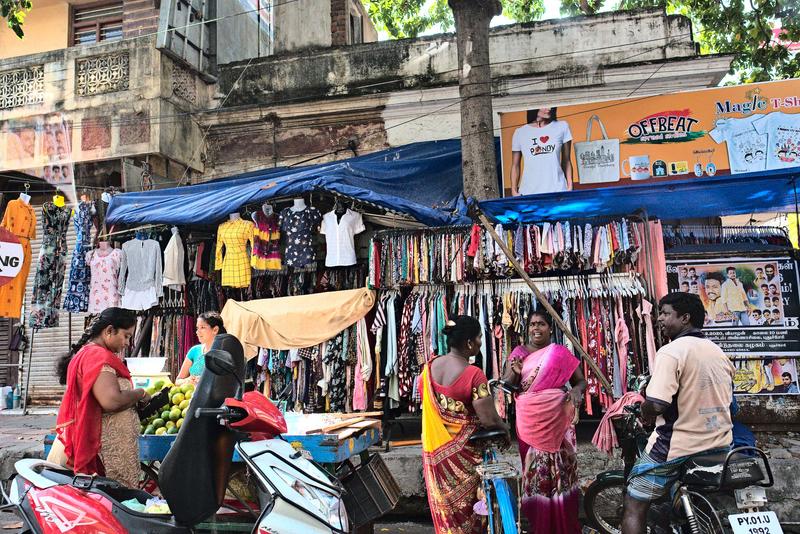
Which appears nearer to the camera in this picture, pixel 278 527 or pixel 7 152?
pixel 278 527

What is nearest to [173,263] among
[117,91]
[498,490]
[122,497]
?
[117,91]

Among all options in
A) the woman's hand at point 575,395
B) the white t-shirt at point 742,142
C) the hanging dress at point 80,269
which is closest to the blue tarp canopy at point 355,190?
the hanging dress at point 80,269

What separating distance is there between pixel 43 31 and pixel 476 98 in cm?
901

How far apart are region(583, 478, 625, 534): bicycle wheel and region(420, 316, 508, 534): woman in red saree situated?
3.40ft

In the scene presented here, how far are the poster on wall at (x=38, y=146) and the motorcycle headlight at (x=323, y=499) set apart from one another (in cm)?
852

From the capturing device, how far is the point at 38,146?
9812 mm

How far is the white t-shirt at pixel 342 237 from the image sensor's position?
274 inches

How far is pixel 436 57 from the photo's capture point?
966 cm

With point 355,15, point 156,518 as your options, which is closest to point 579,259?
point 156,518

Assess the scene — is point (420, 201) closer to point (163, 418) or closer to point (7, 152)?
point (163, 418)

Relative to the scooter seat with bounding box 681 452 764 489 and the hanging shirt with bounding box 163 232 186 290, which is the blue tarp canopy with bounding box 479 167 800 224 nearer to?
the scooter seat with bounding box 681 452 764 489

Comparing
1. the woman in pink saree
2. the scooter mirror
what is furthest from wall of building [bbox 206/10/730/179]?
the scooter mirror

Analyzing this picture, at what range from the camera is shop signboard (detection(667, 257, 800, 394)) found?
672cm

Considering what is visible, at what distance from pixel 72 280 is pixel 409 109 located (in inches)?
208
